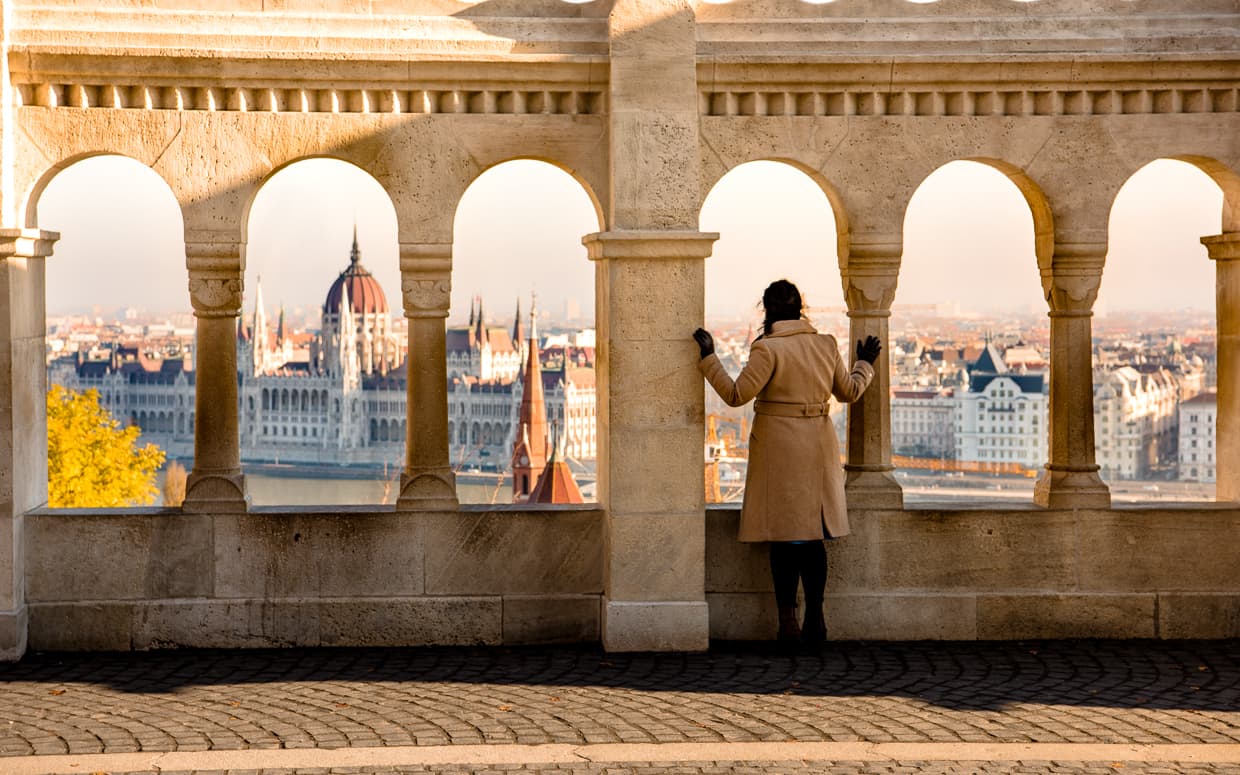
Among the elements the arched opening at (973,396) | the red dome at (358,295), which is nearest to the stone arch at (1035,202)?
the arched opening at (973,396)

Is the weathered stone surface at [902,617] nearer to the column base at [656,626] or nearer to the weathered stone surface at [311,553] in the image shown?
the column base at [656,626]

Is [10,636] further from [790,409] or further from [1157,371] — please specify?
[1157,371]

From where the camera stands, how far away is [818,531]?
267 inches

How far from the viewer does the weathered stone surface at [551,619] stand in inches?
282

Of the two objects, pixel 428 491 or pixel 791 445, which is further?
pixel 428 491

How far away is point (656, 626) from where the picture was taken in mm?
7012

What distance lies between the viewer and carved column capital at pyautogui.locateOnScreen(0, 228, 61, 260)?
266 inches

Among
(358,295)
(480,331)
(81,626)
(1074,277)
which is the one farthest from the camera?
(358,295)

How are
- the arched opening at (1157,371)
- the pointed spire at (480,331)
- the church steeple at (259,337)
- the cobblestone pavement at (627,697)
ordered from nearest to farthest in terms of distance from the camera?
the cobblestone pavement at (627,697) < the arched opening at (1157,371) < the pointed spire at (480,331) < the church steeple at (259,337)

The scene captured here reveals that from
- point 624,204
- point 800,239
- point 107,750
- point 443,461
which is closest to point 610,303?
point 624,204

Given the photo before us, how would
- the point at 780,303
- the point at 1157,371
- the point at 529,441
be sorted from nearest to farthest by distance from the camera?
the point at 780,303, the point at 1157,371, the point at 529,441

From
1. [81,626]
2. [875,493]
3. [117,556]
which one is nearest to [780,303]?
[875,493]

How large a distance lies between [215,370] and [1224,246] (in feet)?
16.0

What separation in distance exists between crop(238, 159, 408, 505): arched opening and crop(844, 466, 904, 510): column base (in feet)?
268
